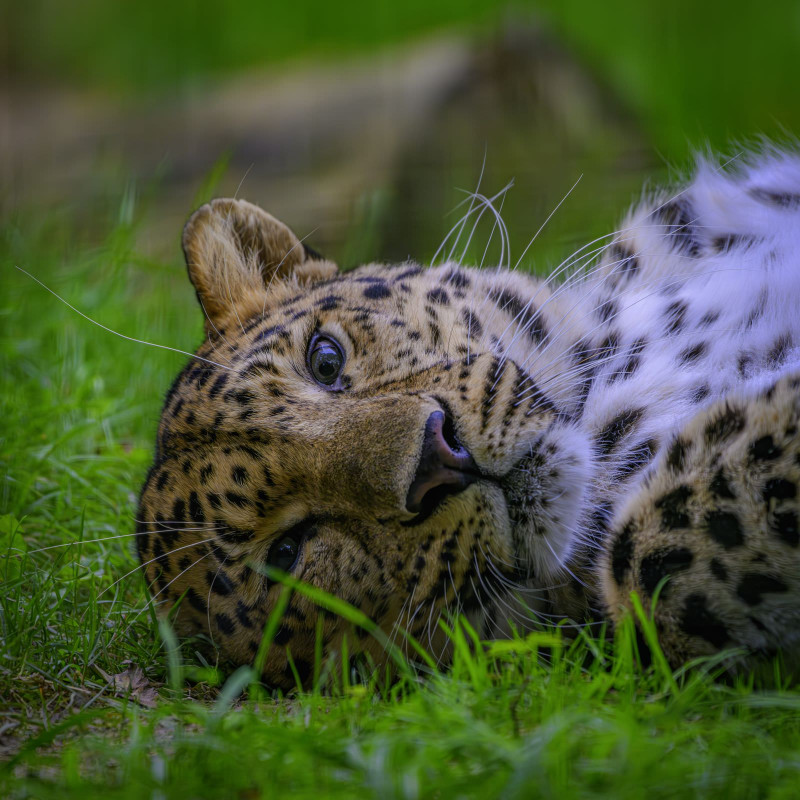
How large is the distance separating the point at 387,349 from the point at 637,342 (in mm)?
1122

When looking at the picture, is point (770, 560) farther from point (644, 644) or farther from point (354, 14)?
point (354, 14)

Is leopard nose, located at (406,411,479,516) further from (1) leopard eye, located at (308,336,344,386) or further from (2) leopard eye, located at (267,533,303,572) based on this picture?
(1) leopard eye, located at (308,336,344,386)

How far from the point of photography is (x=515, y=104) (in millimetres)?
Answer: 10992

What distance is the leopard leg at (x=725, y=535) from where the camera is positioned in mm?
2963

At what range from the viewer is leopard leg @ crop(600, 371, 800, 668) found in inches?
117

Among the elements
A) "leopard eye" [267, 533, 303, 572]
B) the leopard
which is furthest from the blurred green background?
"leopard eye" [267, 533, 303, 572]

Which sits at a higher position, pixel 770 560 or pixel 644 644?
pixel 770 560

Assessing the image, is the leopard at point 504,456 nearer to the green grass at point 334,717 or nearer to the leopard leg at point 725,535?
the leopard leg at point 725,535

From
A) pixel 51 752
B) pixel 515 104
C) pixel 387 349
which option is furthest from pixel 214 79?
pixel 51 752

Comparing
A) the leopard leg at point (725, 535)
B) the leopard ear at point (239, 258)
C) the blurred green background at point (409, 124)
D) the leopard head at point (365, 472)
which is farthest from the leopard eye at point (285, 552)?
the blurred green background at point (409, 124)

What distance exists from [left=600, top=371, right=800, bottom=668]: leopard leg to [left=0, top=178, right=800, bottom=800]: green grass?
16 cm

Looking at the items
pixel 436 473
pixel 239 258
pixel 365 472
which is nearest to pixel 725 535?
pixel 436 473

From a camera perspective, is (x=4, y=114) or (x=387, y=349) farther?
(x=4, y=114)

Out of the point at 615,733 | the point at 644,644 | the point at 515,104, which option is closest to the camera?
the point at 615,733
